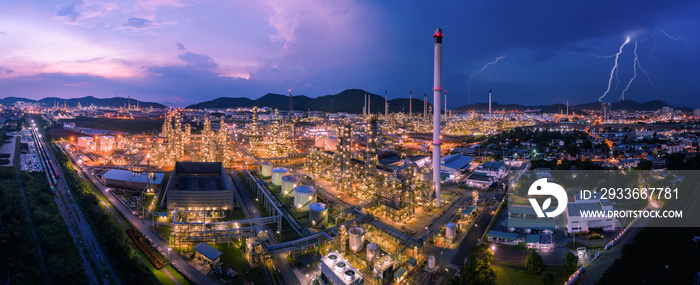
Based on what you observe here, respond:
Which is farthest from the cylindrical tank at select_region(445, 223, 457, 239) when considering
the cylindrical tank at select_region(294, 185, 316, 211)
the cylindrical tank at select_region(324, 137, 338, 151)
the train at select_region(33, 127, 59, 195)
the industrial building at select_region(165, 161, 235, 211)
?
the train at select_region(33, 127, 59, 195)

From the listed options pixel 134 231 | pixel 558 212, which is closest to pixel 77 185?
pixel 134 231

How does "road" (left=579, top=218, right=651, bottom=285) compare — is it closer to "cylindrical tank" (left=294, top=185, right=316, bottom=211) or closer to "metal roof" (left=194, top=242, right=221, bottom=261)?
"cylindrical tank" (left=294, top=185, right=316, bottom=211)

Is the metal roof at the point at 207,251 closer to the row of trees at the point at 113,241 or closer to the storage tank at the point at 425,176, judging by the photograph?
the row of trees at the point at 113,241

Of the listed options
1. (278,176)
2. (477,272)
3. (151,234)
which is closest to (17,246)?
(151,234)

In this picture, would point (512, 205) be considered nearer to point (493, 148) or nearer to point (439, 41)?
point (439, 41)

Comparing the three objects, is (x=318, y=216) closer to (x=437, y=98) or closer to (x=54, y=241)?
(x=437, y=98)

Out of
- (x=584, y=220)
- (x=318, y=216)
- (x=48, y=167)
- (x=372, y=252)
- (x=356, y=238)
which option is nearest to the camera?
(x=372, y=252)
